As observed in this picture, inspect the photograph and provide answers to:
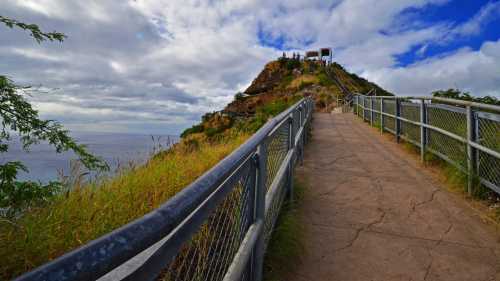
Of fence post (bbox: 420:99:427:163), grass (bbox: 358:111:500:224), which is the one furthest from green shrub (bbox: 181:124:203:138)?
grass (bbox: 358:111:500:224)

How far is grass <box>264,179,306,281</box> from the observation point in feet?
10.5

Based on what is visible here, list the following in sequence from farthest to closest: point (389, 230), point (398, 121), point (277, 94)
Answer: point (277, 94) → point (398, 121) → point (389, 230)

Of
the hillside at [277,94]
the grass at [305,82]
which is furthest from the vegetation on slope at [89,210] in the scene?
the grass at [305,82]

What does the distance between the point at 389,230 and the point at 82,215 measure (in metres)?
3.41

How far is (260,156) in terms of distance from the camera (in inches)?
89.5

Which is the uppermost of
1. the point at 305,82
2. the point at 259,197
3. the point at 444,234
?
the point at 305,82

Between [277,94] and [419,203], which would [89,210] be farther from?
[277,94]

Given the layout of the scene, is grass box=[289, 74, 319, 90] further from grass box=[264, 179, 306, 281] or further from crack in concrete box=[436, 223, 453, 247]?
grass box=[264, 179, 306, 281]

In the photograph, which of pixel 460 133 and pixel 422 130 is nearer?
pixel 460 133

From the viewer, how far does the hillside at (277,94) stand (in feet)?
99.5

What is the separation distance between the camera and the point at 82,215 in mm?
3398

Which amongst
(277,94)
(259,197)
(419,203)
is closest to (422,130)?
(419,203)

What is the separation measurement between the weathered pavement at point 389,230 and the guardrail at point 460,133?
52cm

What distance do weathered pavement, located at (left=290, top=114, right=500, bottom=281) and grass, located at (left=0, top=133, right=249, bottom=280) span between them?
6.05 feet
